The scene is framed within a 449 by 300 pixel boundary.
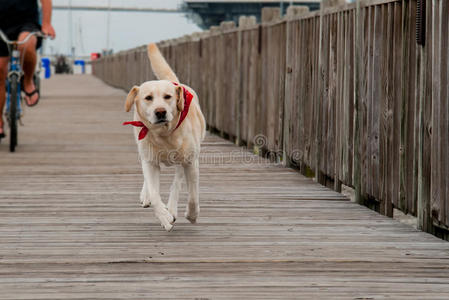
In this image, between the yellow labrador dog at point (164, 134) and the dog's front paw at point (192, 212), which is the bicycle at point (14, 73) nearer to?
the yellow labrador dog at point (164, 134)

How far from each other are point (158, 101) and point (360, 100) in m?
2.09

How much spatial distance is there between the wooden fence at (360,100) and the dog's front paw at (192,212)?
1383 mm

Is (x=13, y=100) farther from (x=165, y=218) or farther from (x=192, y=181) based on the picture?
(x=165, y=218)

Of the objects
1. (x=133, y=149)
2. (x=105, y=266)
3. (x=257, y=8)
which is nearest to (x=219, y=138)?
(x=133, y=149)

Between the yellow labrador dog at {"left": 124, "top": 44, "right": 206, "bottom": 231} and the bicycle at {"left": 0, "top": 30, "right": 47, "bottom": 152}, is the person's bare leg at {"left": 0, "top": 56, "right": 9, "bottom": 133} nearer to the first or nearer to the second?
the bicycle at {"left": 0, "top": 30, "right": 47, "bottom": 152}

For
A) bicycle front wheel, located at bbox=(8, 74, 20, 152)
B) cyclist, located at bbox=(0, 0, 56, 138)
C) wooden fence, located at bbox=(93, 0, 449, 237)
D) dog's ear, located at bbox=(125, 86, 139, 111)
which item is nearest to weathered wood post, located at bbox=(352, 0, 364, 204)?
wooden fence, located at bbox=(93, 0, 449, 237)

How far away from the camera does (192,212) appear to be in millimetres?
6070

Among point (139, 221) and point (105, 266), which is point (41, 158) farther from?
point (105, 266)

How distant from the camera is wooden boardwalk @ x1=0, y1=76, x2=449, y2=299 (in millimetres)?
4444

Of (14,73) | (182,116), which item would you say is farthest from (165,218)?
(14,73)

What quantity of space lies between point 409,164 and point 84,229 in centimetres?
220

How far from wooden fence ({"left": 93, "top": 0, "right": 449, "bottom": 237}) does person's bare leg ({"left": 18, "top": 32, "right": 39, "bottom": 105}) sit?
106 inches

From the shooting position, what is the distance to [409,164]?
6.04 m

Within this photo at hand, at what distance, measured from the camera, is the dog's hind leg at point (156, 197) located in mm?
5789
